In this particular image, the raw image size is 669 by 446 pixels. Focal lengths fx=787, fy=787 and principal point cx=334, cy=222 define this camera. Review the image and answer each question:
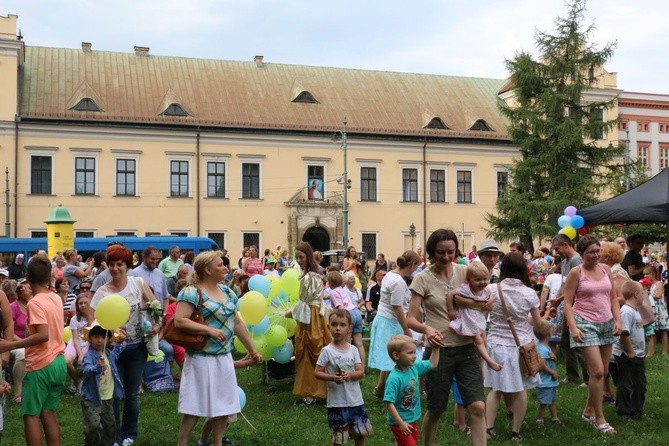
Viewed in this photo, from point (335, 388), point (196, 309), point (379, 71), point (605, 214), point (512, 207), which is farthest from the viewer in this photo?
point (379, 71)

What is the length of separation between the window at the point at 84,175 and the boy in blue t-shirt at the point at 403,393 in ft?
119

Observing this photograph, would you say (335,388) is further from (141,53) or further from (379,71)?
(379,71)

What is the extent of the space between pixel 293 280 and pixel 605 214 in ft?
16.6

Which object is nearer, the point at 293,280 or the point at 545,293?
the point at 293,280

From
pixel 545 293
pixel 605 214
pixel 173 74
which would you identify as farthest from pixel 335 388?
pixel 173 74

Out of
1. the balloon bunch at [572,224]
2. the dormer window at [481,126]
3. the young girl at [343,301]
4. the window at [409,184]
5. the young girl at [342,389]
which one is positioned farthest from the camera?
the dormer window at [481,126]

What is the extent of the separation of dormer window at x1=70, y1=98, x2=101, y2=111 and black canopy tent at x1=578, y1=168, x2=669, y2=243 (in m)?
33.0

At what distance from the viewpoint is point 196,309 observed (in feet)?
20.1

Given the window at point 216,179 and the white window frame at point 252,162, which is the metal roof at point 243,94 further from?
the window at point 216,179

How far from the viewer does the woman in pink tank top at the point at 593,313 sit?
7754mm

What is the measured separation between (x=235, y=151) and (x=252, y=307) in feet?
114

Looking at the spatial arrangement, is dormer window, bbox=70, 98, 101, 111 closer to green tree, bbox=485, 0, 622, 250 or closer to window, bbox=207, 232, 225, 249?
window, bbox=207, 232, 225, 249

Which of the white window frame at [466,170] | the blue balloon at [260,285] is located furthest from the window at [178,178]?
the blue balloon at [260,285]

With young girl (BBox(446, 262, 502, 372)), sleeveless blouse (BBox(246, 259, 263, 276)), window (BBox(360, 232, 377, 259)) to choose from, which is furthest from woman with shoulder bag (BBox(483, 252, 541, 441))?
window (BBox(360, 232, 377, 259))
